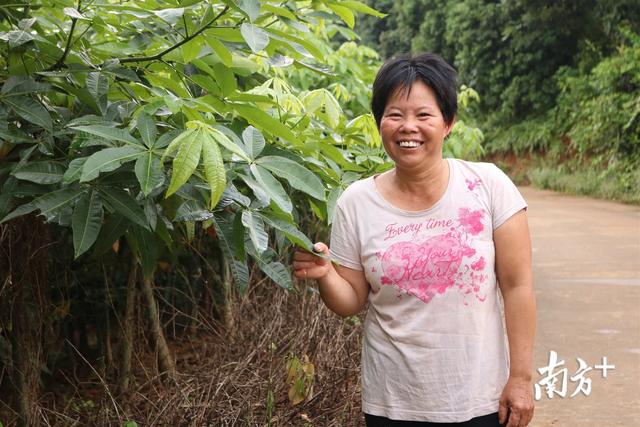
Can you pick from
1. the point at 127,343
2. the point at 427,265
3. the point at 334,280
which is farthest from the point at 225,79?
the point at 127,343

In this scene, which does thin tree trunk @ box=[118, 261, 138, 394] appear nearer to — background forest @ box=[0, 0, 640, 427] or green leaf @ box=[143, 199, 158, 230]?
background forest @ box=[0, 0, 640, 427]

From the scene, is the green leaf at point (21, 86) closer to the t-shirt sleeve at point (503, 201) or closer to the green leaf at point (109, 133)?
the green leaf at point (109, 133)

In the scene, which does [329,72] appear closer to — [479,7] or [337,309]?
[337,309]

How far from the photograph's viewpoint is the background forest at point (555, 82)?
18.0m

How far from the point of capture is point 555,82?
934 inches

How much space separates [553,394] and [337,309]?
281 centimetres

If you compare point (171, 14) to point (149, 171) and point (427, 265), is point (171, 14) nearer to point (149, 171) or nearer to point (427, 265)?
point (149, 171)

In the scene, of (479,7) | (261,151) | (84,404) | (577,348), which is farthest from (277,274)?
(479,7)

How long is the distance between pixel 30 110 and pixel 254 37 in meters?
0.61

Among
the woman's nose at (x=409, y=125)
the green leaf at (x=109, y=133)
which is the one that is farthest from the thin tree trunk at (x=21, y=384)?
the woman's nose at (x=409, y=125)

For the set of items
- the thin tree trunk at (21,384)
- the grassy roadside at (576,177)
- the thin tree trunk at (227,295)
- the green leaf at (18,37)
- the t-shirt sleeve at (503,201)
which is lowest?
the grassy roadside at (576,177)

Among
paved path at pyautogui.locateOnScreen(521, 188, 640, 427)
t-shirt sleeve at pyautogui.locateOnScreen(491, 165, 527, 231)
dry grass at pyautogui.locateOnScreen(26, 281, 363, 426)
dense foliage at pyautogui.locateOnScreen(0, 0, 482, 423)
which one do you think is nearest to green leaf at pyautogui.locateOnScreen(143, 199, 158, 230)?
dense foliage at pyautogui.locateOnScreen(0, 0, 482, 423)

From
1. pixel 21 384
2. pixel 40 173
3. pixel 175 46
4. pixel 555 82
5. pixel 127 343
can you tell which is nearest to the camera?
pixel 40 173

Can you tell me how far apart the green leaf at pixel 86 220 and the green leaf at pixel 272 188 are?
1.23 feet
